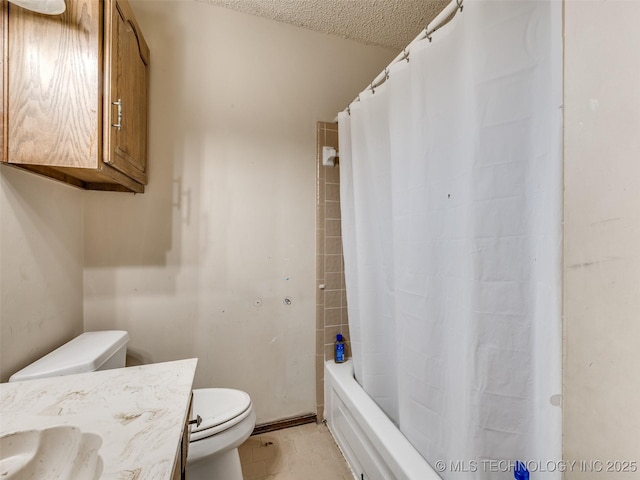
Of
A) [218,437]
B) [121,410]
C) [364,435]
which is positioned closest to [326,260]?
[364,435]

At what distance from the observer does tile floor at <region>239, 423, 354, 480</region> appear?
4.33ft

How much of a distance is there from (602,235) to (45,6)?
54.7 inches

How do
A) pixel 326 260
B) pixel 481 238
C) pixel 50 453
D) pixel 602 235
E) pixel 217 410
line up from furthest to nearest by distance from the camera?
pixel 326 260 < pixel 217 410 < pixel 481 238 < pixel 50 453 < pixel 602 235

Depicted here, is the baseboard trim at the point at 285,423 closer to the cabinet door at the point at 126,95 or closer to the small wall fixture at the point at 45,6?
the cabinet door at the point at 126,95

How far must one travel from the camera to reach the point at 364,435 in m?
1.20

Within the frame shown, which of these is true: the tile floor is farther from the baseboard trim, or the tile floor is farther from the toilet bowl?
the toilet bowl

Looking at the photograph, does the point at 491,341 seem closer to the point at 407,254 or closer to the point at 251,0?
the point at 407,254

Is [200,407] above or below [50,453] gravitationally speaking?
below

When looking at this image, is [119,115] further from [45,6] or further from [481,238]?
[481,238]

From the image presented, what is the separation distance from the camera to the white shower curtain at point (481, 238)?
644mm

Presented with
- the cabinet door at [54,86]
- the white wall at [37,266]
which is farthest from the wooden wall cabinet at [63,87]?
the white wall at [37,266]

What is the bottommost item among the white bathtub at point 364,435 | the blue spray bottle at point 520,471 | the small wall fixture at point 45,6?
the white bathtub at point 364,435

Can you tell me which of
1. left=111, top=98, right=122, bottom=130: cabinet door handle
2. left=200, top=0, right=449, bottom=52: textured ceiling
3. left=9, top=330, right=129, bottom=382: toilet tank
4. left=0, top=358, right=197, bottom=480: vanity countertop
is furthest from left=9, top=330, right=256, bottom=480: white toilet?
left=200, top=0, right=449, bottom=52: textured ceiling

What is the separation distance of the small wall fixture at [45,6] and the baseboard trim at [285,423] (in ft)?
6.37
